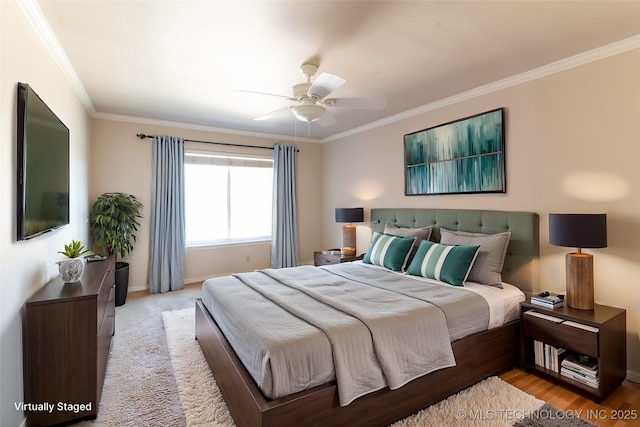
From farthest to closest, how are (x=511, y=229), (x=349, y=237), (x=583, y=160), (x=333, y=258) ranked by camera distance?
1. (x=349, y=237)
2. (x=333, y=258)
3. (x=511, y=229)
4. (x=583, y=160)

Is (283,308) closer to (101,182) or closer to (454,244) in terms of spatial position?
(454,244)

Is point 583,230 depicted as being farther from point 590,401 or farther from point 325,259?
point 325,259

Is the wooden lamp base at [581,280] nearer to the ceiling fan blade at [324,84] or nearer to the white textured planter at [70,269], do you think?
the ceiling fan blade at [324,84]

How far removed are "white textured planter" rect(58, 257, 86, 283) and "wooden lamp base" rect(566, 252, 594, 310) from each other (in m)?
3.78

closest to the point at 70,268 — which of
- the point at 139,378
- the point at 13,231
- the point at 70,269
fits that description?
the point at 70,269

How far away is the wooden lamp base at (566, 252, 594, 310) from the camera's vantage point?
2.40 meters

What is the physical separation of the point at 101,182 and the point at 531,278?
5.45 meters

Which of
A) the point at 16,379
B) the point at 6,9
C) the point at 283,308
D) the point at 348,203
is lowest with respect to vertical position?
the point at 16,379

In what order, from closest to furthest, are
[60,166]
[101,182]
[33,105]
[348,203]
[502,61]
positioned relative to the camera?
1. [33,105]
2. [60,166]
3. [502,61]
4. [101,182]
5. [348,203]

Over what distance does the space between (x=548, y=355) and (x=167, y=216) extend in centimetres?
490

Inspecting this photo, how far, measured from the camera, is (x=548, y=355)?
249 centimetres

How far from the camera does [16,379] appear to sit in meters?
1.76

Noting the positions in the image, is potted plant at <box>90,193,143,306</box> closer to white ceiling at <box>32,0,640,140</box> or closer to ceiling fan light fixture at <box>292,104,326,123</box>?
white ceiling at <box>32,0,640,140</box>

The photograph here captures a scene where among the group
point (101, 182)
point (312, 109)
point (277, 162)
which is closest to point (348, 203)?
point (277, 162)
